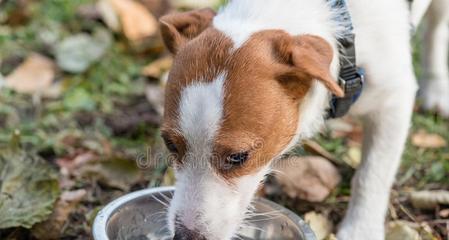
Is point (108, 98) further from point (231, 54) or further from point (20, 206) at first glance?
point (231, 54)

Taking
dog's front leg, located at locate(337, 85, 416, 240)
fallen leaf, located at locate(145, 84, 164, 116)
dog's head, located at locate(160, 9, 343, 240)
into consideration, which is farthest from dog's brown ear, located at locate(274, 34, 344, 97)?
fallen leaf, located at locate(145, 84, 164, 116)

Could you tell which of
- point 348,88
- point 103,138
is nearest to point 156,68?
point 103,138

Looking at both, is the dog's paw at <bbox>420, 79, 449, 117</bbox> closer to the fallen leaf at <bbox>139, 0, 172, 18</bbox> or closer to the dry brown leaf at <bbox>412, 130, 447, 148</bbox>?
the dry brown leaf at <bbox>412, 130, 447, 148</bbox>

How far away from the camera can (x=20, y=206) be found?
284cm

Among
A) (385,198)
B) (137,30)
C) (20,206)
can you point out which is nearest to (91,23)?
(137,30)

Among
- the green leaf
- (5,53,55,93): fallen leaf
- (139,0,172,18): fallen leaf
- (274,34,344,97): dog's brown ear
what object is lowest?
(139,0,172,18): fallen leaf

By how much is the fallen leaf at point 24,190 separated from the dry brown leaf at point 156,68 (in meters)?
1.37

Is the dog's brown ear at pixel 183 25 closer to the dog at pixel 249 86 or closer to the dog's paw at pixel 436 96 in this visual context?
the dog at pixel 249 86

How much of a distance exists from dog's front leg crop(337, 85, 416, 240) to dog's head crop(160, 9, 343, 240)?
25.1 inches

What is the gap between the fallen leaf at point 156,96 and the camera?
409cm

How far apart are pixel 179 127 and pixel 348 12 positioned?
2.77ft

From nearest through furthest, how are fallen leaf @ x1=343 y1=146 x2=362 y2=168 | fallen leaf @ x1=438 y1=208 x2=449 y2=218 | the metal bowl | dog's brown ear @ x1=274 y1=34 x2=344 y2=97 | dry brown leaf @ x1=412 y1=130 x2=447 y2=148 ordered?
dog's brown ear @ x1=274 y1=34 x2=344 y2=97
the metal bowl
fallen leaf @ x1=438 y1=208 x2=449 y2=218
fallen leaf @ x1=343 y1=146 x2=362 y2=168
dry brown leaf @ x1=412 y1=130 x2=447 y2=148

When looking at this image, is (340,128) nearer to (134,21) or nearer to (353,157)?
(353,157)

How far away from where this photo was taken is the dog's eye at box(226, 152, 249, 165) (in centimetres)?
240
